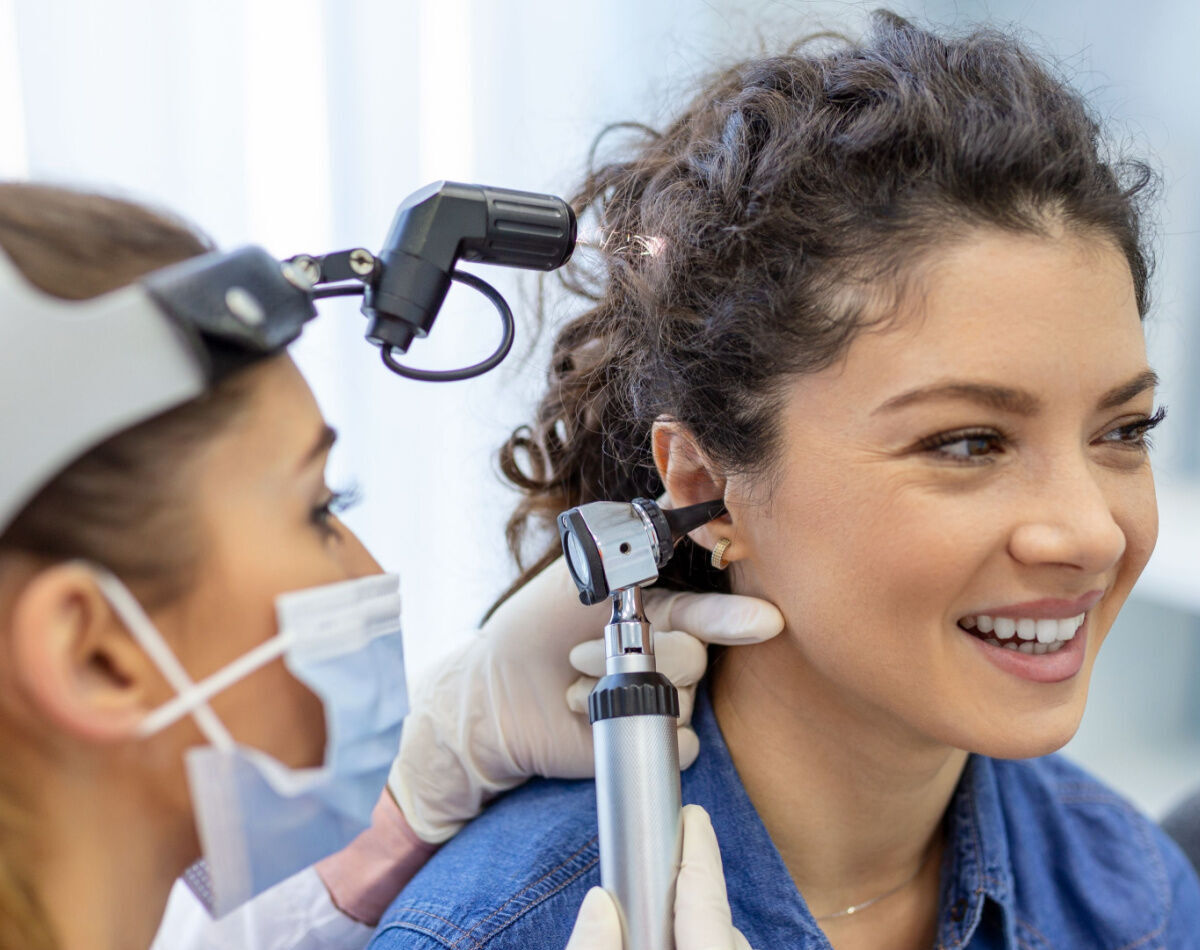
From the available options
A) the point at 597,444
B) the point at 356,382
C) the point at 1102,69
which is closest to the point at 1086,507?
the point at 597,444

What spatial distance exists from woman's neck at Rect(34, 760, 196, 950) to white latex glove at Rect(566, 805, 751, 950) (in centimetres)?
27

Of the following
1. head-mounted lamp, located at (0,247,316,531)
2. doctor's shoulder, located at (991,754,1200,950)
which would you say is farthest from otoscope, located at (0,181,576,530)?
doctor's shoulder, located at (991,754,1200,950)

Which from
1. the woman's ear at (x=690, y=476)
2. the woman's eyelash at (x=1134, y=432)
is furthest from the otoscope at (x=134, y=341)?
the woman's eyelash at (x=1134, y=432)

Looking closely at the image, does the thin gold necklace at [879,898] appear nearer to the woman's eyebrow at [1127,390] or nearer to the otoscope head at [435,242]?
the woman's eyebrow at [1127,390]

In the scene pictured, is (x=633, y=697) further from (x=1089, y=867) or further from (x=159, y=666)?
(x=1089, y=867)

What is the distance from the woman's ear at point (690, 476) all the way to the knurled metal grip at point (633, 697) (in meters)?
0.22

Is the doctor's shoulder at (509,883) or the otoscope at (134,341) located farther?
the doctor's shoulder at (509,883)

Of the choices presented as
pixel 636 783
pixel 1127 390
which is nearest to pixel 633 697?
pixel 636 783

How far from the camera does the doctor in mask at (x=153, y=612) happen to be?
1.86ft

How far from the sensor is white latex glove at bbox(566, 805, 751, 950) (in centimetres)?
76

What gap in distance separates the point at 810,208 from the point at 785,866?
581 millimetres

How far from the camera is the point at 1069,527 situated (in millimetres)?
834

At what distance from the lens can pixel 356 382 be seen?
1.53m

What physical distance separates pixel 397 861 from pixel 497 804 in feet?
0.36
